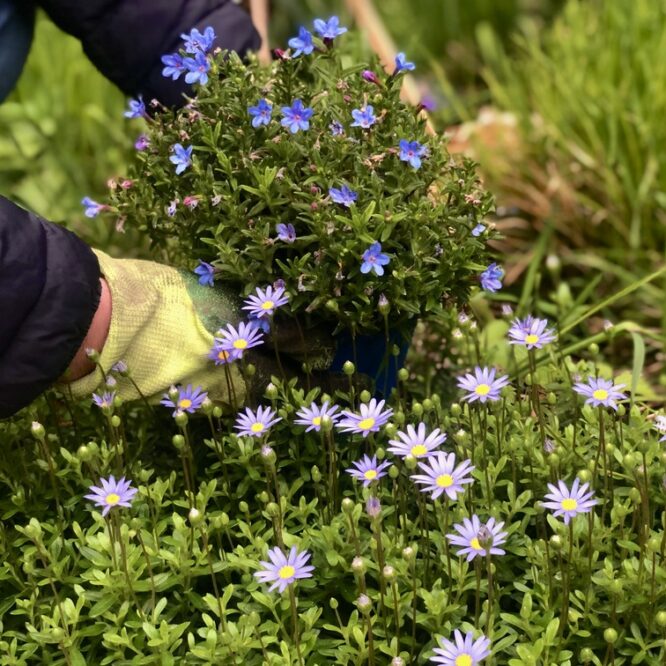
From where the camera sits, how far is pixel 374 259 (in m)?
1.33

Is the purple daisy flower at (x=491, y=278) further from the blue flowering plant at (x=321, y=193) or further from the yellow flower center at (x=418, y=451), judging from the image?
the yellow flower center at (x=418, y=451)

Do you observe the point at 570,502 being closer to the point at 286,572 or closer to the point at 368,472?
the point at 368,472

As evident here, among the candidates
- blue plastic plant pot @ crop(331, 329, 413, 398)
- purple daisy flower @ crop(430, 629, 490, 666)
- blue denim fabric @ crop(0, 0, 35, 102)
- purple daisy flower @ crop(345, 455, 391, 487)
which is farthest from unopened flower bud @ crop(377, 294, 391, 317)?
blue denim fabric @ crop(0, 0, 35, 102)

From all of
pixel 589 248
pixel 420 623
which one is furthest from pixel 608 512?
pixel 589 248

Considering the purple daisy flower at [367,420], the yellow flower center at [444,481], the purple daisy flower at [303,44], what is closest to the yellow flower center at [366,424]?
the purple daisy flower at [367,420]

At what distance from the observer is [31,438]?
1.53 meters

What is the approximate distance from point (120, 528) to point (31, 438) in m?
0.38

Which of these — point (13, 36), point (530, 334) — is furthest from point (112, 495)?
point (13, 36)

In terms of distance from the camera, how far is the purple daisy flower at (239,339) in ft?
4.29

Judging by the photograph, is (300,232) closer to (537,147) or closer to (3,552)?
(3,552)

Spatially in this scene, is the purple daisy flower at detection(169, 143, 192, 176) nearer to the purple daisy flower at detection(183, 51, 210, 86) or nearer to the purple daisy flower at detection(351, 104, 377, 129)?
the purple daisy flower at detection(183, 51, 210, 86)

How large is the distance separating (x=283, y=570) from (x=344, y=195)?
1.75 feet

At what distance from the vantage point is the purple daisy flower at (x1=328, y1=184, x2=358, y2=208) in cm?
134

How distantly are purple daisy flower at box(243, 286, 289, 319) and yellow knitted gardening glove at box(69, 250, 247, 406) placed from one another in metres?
0.08
